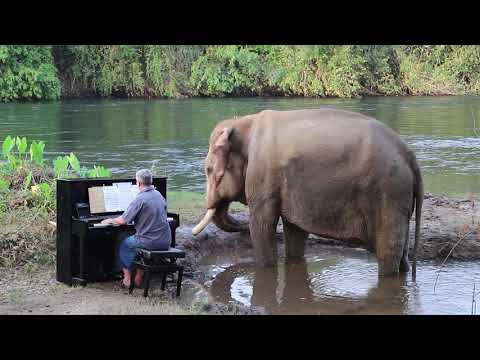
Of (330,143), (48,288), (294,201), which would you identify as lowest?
(48,288)

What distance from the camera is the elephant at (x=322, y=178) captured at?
972 cm

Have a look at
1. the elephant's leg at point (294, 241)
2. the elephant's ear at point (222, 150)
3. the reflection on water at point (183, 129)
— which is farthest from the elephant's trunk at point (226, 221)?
the reflection on water at point (183, 129)

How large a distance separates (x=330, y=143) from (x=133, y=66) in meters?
34.9

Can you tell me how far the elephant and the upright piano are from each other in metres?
1.74

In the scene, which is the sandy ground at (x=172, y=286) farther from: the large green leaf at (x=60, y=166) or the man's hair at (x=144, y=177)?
the large green leaf at (x=60, y=166)

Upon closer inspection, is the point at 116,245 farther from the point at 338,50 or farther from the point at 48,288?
the point at 338,50

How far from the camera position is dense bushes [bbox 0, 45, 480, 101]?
44.2 meters

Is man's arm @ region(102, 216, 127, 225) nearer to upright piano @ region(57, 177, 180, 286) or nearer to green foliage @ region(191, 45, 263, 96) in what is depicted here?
upright piano @ region(57, 177, 180, 286)

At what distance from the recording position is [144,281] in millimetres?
9609

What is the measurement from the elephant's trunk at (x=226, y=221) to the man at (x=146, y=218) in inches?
87.3

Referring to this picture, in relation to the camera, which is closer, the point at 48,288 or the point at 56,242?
the point at 48,288

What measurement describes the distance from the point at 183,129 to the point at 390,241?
18.8 metres

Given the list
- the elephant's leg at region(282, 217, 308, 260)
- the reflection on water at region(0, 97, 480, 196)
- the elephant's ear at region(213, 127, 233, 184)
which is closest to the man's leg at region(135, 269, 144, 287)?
the elephant's ear at region(213, 127, 233, 184)
